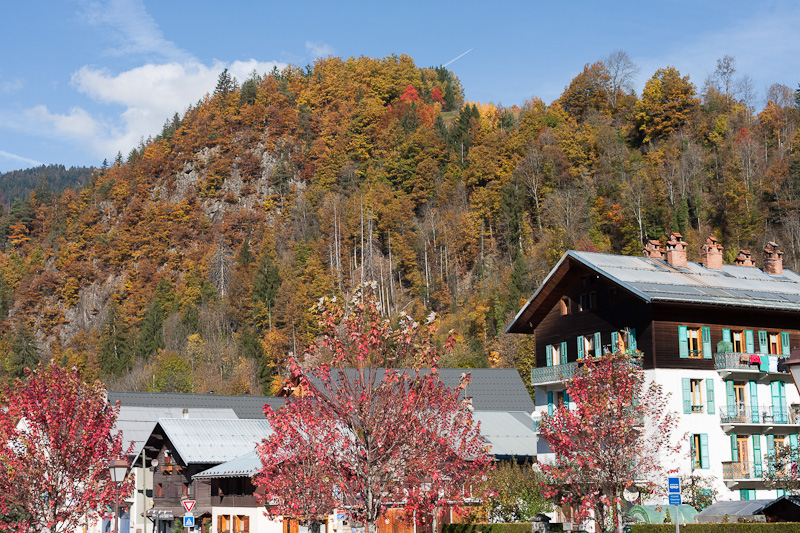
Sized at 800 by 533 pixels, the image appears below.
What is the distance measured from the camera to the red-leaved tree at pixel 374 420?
28016 mm

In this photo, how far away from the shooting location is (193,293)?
13475cm

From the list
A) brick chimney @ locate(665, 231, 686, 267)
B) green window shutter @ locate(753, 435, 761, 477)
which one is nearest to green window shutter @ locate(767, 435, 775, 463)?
green window shutter @ locate(753, 435, 761, 477)

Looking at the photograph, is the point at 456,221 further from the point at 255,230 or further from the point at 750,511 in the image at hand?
the point at 750,511

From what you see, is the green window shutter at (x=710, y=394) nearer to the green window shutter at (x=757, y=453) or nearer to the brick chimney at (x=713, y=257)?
the green window shutter at (x=757, y=453)

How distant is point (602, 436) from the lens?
119 feet

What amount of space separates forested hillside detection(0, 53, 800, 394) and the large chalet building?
102ft

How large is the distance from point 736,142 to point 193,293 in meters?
76.3

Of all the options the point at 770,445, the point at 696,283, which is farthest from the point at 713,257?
the point at 770,445

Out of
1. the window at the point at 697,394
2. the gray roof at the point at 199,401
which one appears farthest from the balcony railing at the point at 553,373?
the gray roof at the point at 199,401

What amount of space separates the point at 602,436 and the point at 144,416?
44.2m

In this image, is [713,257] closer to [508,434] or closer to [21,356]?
[508,434]

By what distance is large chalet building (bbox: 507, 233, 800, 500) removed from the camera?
44781mm

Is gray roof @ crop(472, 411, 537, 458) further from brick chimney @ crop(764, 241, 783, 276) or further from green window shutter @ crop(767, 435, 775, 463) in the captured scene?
brick chimney @ crop(764, 241, 783, 276)

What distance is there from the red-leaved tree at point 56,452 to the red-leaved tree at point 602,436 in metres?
17.0
